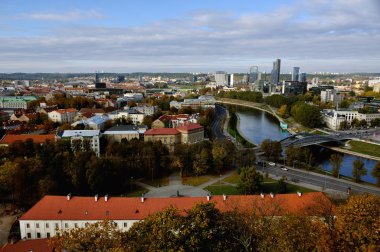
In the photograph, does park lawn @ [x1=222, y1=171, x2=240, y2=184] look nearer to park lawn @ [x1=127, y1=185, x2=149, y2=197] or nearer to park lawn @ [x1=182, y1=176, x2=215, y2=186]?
park lawn @ [x1=182, y1=176, x2=215, y2=186]

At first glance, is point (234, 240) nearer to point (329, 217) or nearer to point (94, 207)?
point (329, 217)

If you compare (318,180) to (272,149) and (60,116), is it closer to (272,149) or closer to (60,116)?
(272,149)

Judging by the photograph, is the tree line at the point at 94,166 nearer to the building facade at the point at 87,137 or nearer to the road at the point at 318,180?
the building facade at the point at 87,137

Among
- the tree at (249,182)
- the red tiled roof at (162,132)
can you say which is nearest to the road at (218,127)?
the red tiled roof at (162,132)

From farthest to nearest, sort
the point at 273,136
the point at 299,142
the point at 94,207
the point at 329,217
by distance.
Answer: the point at 273,136
the point at 299,142
the point at 94,207
the point at 329,217

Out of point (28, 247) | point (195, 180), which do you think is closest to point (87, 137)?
point (195, 180)

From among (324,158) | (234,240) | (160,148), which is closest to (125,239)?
(234,240)
